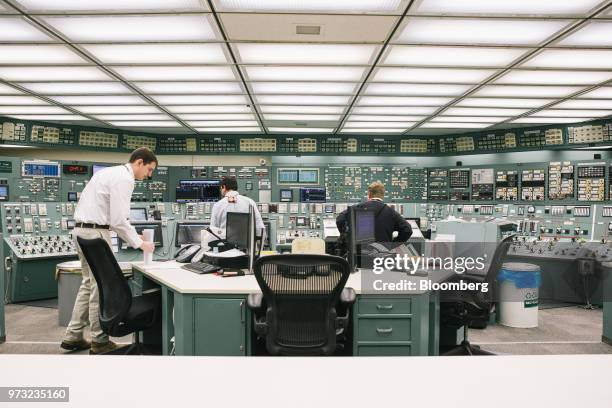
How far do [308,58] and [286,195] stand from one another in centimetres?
→ 408

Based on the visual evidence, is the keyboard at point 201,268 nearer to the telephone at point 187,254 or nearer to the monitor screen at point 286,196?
the telephone at point 187,254

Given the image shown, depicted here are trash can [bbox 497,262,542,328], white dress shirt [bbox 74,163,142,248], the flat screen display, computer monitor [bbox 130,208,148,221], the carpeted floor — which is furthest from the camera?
the flat screen display

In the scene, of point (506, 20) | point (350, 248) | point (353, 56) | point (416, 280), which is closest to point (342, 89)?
point (353, 56)

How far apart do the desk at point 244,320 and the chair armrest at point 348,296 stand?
0.36 feet

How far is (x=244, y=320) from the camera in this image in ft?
7.93

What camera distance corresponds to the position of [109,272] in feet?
8.44

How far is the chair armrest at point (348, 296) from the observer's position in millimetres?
2307

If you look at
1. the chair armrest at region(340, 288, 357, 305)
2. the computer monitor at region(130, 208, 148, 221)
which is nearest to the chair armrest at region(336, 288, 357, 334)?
the chair armrest at region(340, 288, 357, 305)

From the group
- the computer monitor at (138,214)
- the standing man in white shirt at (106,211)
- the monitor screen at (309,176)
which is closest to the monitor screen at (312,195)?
the monitor screen at (309,176)

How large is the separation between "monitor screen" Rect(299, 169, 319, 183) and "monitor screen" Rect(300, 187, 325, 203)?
0.18 metres

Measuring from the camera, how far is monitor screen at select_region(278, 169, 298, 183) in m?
7.66

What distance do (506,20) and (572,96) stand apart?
2.64 m

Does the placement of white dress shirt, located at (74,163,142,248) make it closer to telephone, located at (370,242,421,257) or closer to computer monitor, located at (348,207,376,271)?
computer monitor, located at (348,207,376,271)
